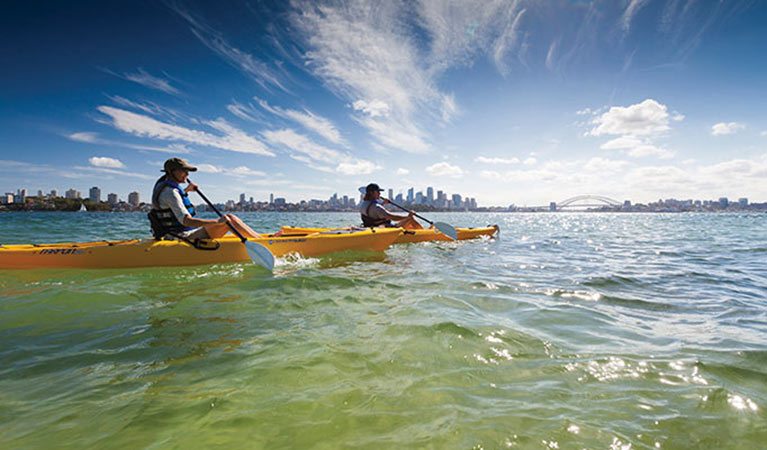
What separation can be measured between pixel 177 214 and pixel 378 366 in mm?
5387

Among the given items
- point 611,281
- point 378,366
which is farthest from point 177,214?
point 611,281

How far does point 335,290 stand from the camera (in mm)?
5047

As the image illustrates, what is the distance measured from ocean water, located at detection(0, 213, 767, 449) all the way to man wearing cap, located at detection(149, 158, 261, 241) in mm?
→ 1471

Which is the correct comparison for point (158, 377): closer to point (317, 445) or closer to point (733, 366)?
point (317, 445)

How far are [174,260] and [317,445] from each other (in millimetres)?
6030

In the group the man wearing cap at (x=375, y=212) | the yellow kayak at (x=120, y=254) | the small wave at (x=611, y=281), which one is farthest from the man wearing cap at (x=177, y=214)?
the small wave at (x=611, y=281)

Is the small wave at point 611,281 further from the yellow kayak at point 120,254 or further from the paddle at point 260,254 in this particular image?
the yellow kayak at point 120,254

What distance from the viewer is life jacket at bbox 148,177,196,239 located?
19.9 ft

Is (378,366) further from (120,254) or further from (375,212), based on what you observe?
(375,212)

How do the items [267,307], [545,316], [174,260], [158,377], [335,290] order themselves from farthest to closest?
[174,260] → [335,290] → [267,307] → [545,316] → [158,377]

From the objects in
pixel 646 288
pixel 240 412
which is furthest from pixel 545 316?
pixel 240 412

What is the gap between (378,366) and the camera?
256 cm

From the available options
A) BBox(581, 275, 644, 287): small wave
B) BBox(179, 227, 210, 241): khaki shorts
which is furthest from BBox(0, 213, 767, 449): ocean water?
BBox(179, 227, 210, 241): khaki shorts

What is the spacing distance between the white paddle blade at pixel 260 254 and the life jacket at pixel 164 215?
137 centimetres
